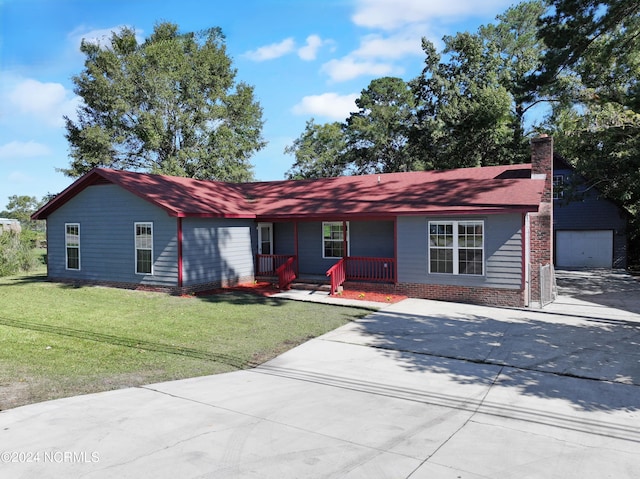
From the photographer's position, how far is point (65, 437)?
442 cm

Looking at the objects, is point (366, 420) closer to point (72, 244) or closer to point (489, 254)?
point (489, 254)

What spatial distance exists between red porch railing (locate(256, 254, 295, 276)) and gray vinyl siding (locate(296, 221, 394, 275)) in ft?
2.81

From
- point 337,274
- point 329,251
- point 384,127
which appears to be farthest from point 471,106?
point 337,274

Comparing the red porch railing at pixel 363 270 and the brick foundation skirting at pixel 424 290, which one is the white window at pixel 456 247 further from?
the red porch railing at pixel 363 270

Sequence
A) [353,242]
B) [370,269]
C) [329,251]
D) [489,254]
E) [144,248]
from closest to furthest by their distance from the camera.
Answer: [489,254] < [144,248] < [370,269] < [353,242] < [329,251]

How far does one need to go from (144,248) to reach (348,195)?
759cm

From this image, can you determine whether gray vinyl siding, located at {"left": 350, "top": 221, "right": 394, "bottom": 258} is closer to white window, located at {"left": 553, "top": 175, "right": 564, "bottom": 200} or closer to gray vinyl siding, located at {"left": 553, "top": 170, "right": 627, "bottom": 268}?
gray vinyl siding, located at {"left": 553, "top": 170, "right": 627, "bottom": 268}

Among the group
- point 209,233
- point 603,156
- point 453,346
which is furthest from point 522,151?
point 453,346

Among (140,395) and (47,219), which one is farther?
(47,219)

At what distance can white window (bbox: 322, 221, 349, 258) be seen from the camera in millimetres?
16781

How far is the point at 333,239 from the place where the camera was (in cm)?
1692

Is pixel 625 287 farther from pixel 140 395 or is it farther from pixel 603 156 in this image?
pixel 140 395

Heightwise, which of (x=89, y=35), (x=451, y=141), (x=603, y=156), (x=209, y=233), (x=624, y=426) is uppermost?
(x=89, y=35)

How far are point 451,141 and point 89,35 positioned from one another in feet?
86.2
